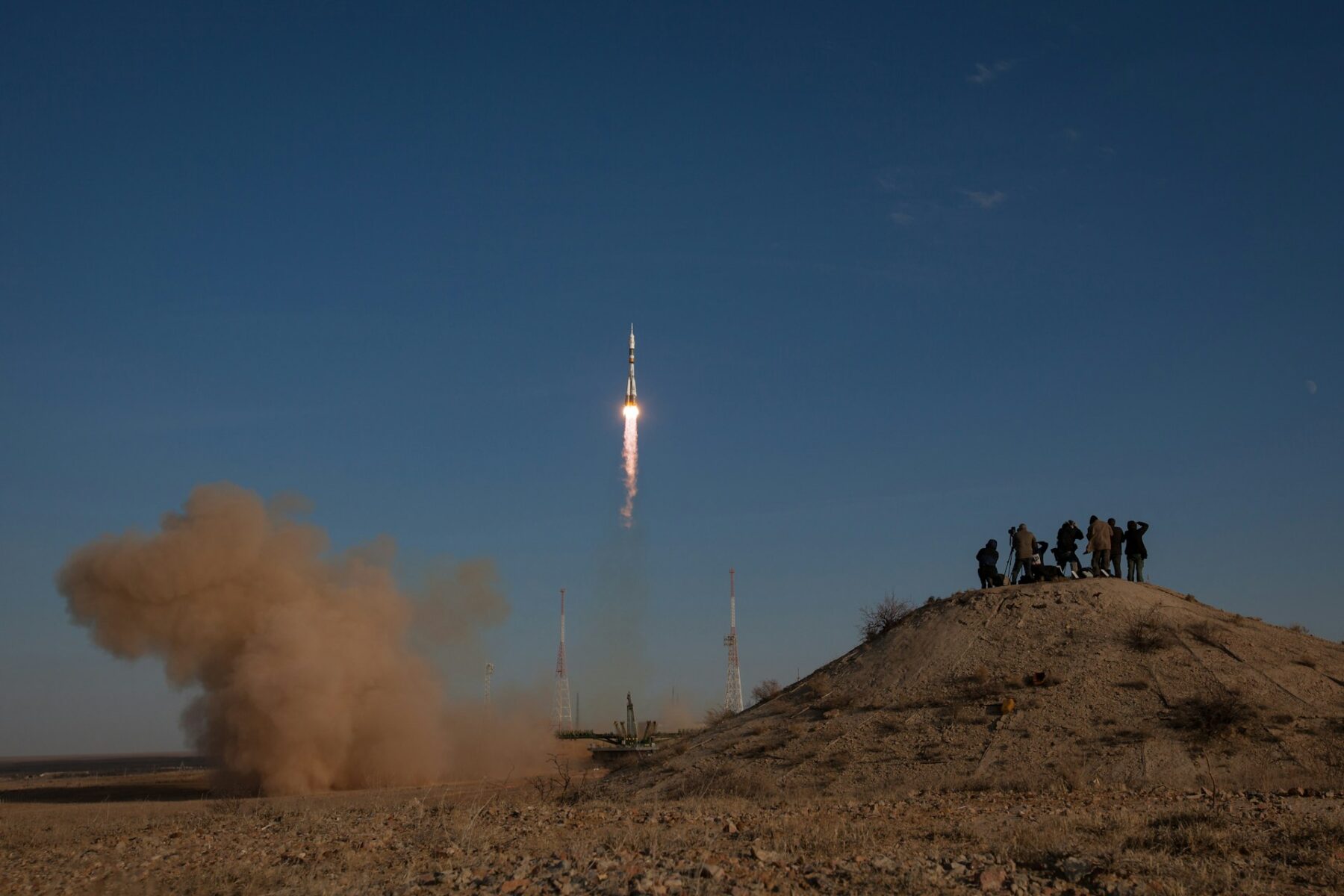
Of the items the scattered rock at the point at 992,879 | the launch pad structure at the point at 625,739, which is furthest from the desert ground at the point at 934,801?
the launch pad structure at the point at 625,739

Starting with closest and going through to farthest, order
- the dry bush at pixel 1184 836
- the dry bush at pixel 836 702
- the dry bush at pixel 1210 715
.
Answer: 1. the dry bush at pixel 1184 836
2. the dry bush at pixel 1210 715
3. the dry bush at pixel 836 702

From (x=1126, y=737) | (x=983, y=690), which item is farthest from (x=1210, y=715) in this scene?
(x=983, y=690)

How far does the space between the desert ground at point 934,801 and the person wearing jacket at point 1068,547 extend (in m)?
1.16

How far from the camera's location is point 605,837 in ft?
52.6

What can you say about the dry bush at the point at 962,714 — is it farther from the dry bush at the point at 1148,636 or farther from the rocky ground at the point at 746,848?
the dry bush at the point at 1148,636

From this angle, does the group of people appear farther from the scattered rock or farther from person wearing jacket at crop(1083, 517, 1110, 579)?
the scattered rock

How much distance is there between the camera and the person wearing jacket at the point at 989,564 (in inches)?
1252

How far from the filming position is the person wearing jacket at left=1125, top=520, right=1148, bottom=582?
98.9 ft

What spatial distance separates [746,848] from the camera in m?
14.2

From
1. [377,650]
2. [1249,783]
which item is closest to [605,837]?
→ [1249,783]

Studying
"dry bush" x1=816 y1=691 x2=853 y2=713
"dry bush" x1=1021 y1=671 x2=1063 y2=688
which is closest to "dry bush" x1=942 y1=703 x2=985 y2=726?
"dry bush" x1=1021 y1=671 x2=1063 y2=688

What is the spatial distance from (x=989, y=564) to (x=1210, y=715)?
32.3 feet

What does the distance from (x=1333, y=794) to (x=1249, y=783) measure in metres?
1.84

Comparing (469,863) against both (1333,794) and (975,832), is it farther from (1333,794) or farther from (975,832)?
(1333,794)
